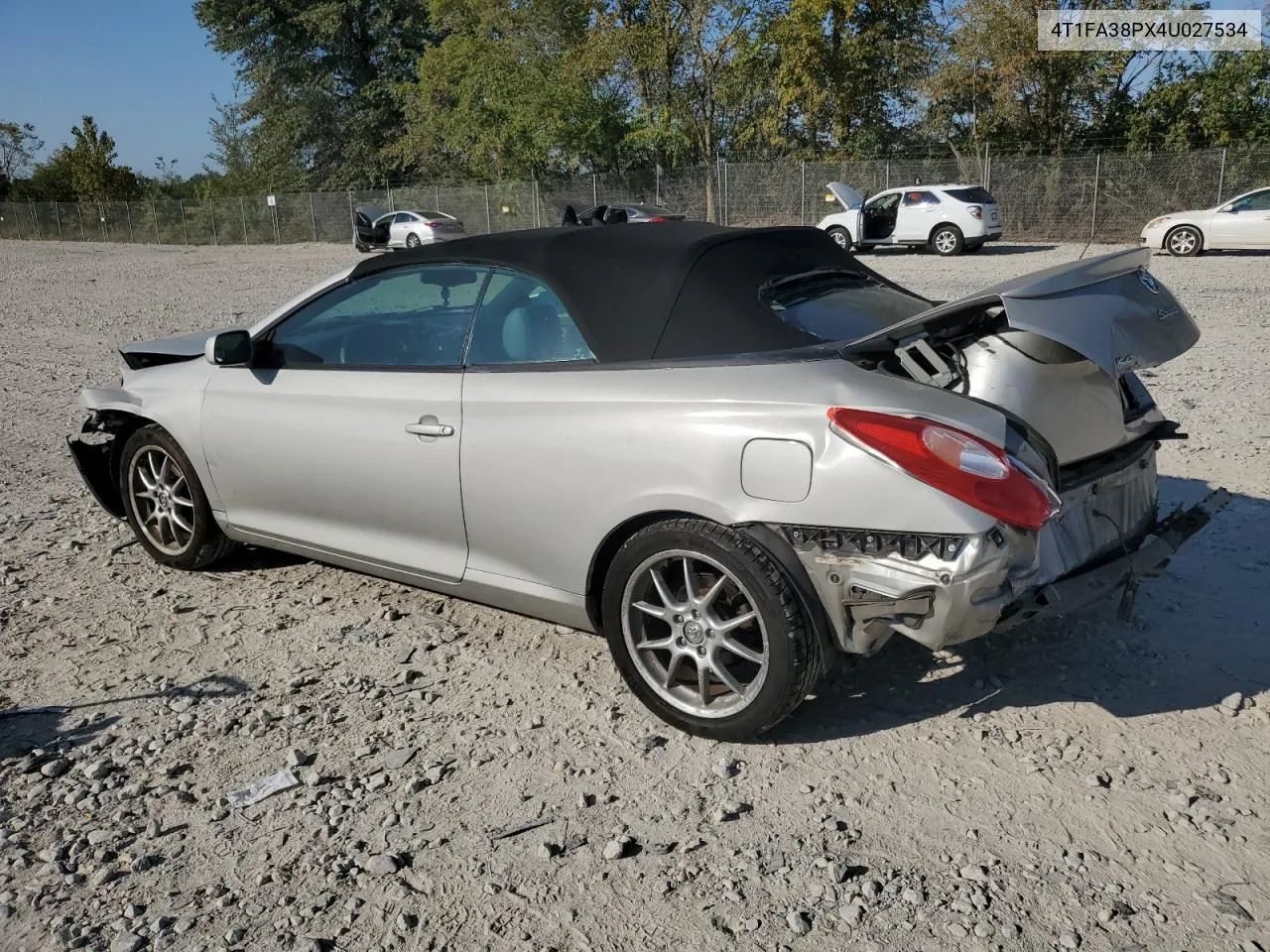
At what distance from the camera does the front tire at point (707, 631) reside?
9.93ft

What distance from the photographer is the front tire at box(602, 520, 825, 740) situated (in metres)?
3.03

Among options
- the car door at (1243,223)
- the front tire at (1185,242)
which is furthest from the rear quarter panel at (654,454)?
the front tire at (1185,242)

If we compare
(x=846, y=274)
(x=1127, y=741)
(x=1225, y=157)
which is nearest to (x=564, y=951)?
(x=1127, y=741)

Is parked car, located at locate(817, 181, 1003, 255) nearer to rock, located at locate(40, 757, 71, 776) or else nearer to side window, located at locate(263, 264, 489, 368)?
side window, located at locate(263, 264, 489, 368)

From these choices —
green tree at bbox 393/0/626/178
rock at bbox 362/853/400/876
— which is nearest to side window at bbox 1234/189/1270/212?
rock at bbox 362/853/400/876

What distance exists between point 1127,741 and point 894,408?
1.32 meters

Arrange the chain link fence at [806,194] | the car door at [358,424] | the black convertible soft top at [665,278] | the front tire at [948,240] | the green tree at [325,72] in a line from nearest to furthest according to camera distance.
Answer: the black convertible soft top at [665,278], the car door at [358,424], the front tire at [948,240], the chain link fence at [806,194], the green tree at [325,72]

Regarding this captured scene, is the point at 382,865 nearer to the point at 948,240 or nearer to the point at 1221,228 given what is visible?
the point at 1221,228

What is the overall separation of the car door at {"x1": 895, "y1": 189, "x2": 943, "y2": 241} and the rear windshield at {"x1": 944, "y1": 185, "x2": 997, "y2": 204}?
415 millimetres

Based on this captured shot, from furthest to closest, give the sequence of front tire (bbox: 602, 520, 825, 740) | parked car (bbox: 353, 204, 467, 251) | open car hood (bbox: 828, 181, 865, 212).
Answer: parked car (bbox: 353, 204, 467, 251) → open car hood (bbox: 828, 181, 865, 212) → front tire (bbox: 602, 520, 825, 740)

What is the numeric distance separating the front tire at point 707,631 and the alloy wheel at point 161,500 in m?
2.45

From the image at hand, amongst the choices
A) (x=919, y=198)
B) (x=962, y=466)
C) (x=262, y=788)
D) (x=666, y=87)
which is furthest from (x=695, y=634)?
(x=666, y=87)

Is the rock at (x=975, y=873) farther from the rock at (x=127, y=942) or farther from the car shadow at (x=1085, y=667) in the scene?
the rock at (x=127, y=942)

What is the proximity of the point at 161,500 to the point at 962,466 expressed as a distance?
3.75 meters
